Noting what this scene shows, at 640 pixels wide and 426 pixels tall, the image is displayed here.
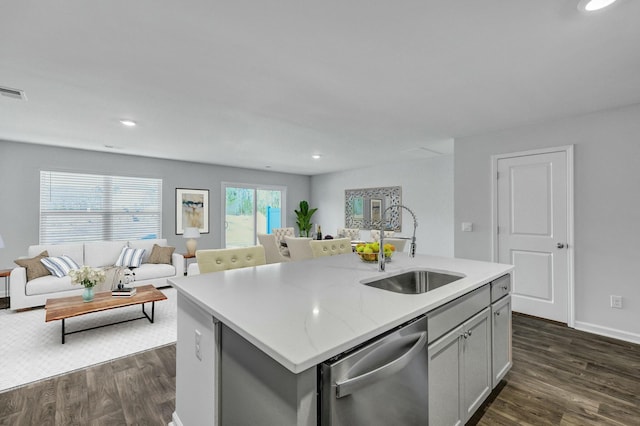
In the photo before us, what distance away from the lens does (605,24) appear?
67.0 inches

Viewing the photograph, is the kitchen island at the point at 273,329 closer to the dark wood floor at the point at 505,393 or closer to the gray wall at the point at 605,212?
the dark wood floor at the point at 505,393

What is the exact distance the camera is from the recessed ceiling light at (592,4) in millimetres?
1486

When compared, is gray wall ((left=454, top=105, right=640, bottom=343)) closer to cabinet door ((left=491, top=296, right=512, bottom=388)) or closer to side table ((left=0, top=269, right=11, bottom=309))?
cabinet door ((left=491, top=296, right=512, bottom=388))

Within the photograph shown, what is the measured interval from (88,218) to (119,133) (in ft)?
7.31

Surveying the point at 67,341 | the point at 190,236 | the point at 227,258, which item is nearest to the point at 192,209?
the point at 190,236

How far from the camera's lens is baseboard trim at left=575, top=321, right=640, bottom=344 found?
9.68 feet

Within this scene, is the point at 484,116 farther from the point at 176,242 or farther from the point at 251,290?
the point at 176,242

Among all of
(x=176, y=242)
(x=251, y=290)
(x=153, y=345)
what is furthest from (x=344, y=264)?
(x=176, y=242)

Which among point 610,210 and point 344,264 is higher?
point 610,210

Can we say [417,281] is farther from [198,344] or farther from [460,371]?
[198,344]

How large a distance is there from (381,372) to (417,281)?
1.24 metres

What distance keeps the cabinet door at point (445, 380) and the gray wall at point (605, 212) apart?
2.69 m

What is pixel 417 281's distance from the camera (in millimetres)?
2156

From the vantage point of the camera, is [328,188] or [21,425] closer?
[21,425]
